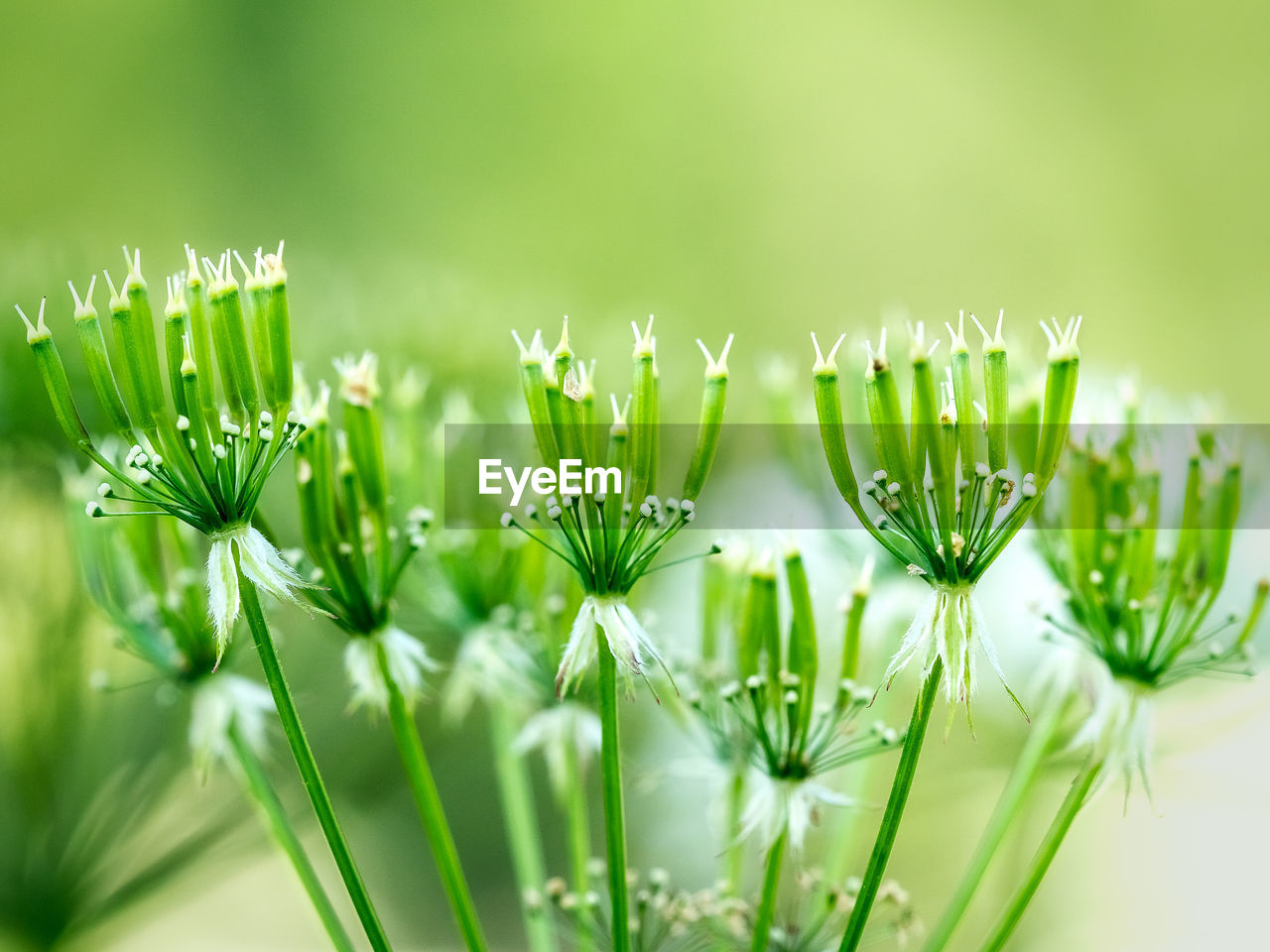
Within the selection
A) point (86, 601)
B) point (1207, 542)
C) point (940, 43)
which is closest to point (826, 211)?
point (940, 43)

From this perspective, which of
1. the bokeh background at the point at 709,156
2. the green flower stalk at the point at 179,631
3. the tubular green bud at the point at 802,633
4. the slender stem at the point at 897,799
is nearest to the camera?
the slender stem at the point at 897,799

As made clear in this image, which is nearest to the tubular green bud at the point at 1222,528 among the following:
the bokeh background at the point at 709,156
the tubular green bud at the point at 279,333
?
the tubular green bud at the point at 279,333

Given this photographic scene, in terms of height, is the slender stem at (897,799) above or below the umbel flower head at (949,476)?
below

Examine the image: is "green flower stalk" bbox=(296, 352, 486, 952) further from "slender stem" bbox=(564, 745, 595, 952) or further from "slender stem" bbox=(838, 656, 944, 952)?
"slender stem" bbox=(838, 656, 944, 952)

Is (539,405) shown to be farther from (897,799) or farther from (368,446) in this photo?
(897,799)

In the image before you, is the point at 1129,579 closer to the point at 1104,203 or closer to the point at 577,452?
the point at 577,452

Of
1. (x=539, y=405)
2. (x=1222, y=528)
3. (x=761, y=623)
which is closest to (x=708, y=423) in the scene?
(x=539, y=405)

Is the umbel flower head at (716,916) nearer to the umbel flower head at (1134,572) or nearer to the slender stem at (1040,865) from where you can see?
the slender stem at (1040,865)
